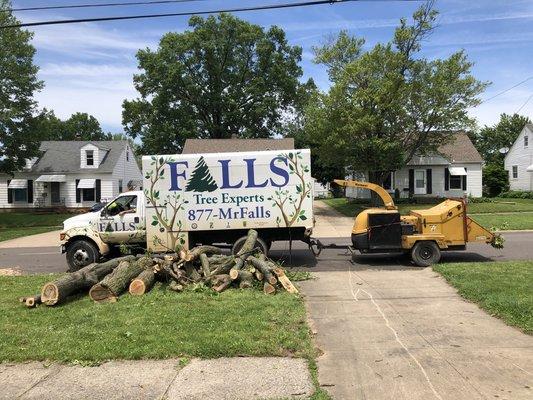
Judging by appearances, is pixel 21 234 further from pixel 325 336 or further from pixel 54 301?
pixel 325 336

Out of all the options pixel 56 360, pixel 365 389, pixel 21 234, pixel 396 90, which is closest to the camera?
pixel 365 389

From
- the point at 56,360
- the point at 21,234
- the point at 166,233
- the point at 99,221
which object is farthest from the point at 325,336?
the point at 21,234

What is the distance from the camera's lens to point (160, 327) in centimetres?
692

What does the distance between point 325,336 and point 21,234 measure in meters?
23.9

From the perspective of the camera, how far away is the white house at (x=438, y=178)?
132 ft

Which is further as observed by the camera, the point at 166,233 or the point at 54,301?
the point at 166,233

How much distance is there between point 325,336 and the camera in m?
6.71

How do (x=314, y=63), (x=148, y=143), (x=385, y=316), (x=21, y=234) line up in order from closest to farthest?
1. (x=385, y=316)
2. (x=21, y=234)
3. (x=314, y=63)
4. (x=148, y=143)

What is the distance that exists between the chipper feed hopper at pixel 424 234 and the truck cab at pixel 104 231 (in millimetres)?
6103

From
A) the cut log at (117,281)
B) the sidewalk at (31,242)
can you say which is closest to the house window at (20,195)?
the sidewalk at (31,242)

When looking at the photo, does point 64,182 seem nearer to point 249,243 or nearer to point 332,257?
point 332,257

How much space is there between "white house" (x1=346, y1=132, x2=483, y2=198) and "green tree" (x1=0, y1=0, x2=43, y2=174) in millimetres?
25434

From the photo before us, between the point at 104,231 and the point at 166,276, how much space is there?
13.8ft

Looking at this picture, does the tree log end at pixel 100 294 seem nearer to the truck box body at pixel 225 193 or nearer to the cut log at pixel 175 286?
the cut log at pixel 175 286
